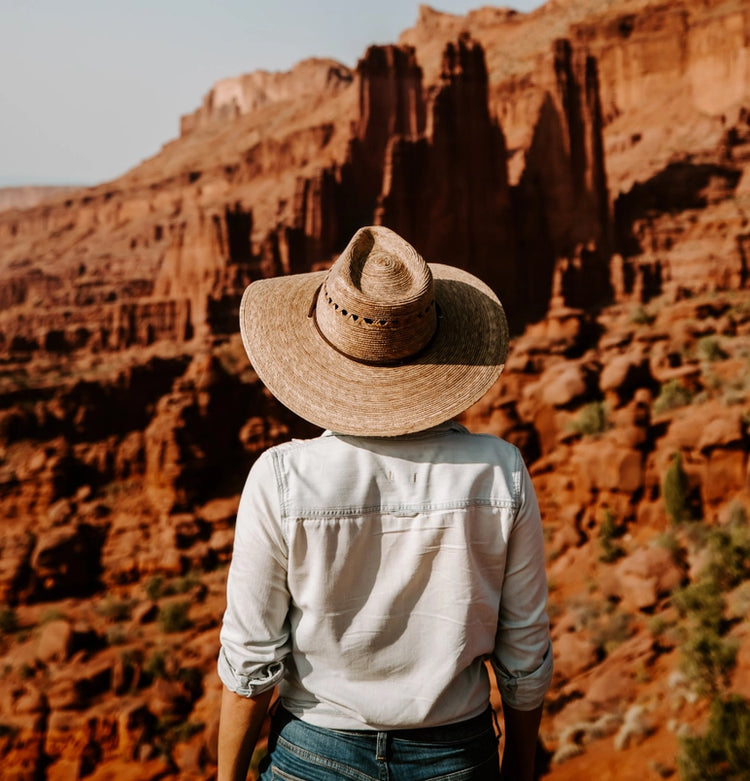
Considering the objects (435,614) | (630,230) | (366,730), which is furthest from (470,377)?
(630,230)

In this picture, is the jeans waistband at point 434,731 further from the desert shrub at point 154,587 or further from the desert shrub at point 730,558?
the desert shrub at point 154,587

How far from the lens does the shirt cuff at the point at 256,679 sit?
5.14ft

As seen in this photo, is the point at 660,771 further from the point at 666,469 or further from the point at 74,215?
the point at 74,215

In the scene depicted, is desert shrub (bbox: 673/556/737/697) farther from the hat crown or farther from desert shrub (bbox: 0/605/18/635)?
desert shrub (bbox: 0/605/18/635)

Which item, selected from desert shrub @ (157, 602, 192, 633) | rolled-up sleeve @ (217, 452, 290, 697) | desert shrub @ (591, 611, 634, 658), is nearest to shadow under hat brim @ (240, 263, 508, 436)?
rolled-up sleeve @ (217, 452, 290, 697)

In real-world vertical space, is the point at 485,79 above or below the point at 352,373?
above

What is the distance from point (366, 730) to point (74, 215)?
76.2m

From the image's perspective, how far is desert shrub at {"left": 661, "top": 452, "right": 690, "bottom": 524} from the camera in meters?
9.84

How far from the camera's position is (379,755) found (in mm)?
1556

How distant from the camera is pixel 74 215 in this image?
70438 millimetres

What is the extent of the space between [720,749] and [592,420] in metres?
9.22

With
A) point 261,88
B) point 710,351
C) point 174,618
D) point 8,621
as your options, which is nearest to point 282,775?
point 174,618

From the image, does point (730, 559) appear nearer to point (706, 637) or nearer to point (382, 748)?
point (706, 637)

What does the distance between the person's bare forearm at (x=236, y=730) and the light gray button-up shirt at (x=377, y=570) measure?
0.04 m
